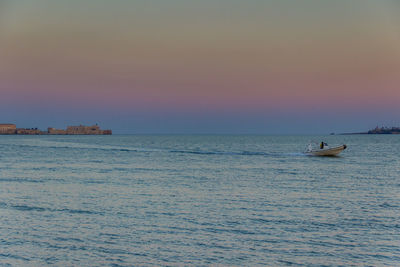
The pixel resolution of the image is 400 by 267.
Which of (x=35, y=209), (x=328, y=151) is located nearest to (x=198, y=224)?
(x=35, y=209)

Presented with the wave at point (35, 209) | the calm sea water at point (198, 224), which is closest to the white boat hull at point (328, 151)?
the calm sea water at point (198, 224)

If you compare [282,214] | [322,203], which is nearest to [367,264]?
[282,214]

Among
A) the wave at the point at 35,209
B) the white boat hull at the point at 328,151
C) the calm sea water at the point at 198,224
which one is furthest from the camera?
the white boat hull at the point at 328,151

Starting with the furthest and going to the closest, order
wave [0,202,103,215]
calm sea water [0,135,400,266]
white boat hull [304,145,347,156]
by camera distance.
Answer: white boat hull [304,145,347,156] → wave [0,202,103,215] → calm sea water [0,135,400,266]

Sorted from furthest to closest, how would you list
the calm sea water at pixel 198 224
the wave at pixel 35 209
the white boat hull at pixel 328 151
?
the white boat hull at pixel 328 151, the wave at pixel 35 209, the calm sea water at pixel 198 224

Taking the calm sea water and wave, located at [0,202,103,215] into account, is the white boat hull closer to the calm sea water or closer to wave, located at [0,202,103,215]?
the calm sea water

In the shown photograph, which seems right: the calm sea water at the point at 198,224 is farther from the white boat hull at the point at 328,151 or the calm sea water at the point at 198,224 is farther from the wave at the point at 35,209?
the white boat hull at the point at 328,151

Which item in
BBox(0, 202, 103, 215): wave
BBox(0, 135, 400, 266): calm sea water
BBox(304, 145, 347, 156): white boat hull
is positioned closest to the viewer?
BBox(0, 135, 400, 266): calm sea water

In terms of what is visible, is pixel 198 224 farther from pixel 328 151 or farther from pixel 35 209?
pixel 328 151

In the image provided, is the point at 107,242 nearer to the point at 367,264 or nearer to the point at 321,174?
the point at 367,264

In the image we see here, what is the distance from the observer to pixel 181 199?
2719 centimetres

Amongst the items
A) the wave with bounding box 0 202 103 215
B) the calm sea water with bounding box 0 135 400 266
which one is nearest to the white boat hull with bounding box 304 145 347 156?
the calm sea water with bounding box 0 135 400 266

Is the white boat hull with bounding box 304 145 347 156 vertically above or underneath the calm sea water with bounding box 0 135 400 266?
above

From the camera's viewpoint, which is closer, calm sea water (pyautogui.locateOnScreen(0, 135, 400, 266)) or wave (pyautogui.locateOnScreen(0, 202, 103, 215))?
calm sea water (pyautogui.locateOnScreen(0, 135, 400, 266))
